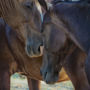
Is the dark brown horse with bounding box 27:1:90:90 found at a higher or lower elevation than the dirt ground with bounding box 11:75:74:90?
higher

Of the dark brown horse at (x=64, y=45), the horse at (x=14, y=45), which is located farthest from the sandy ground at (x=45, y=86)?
the dark brown horse at (x=64, y=45)

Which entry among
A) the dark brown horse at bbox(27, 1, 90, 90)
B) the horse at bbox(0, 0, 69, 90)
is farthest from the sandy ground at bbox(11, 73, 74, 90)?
the dark brown horse at bbox(27, 1, 90, 90)

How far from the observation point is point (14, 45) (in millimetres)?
4336

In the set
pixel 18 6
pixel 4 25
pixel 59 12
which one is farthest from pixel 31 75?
pixel 59 12

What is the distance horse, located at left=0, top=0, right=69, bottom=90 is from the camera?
388 centimetres

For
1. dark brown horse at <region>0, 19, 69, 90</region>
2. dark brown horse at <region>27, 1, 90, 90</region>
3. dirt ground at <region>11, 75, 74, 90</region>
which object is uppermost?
dark brown horse at <region>27, 1, 90, 90</region>

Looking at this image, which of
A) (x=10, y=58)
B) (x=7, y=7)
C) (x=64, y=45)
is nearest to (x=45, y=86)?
(x=10, y=58)

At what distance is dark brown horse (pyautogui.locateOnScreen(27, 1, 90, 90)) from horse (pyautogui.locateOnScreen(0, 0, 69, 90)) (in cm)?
48

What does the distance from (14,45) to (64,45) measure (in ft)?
3.60

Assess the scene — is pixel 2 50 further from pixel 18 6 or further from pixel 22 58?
pixel 18 6

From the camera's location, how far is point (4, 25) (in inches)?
172

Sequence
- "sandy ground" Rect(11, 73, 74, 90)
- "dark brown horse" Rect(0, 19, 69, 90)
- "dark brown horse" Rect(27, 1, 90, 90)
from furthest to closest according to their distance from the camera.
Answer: "sandy ground" Rect(11, 73, 74, 90) → "dark brown horse" Rect(0, 19, 69, 90) → "dark brown horse" Rect(27, 1, 90, 90)

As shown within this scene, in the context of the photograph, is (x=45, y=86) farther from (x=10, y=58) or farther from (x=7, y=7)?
(x=7, y=7)

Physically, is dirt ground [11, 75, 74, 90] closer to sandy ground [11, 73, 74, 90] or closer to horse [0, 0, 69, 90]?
sandy ground [11, 73, 74, 90]
